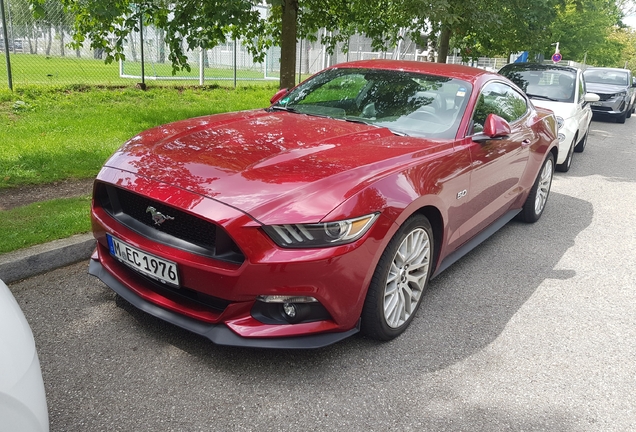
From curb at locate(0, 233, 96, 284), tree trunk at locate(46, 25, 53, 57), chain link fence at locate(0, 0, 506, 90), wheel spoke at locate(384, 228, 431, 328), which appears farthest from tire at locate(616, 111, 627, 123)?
curb at locate(0, 233, 96, 284)

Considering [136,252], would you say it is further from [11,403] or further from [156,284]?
[11,403]

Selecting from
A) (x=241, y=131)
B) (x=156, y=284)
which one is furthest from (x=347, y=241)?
(x=241, y=131)

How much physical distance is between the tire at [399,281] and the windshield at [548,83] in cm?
650

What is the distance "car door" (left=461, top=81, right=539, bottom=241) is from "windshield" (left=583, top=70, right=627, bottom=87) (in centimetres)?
1501

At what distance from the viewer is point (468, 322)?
3.50 metres

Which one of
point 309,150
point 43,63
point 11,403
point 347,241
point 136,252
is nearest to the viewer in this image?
point 11,403

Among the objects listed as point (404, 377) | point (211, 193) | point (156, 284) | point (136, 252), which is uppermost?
point (211, 193)

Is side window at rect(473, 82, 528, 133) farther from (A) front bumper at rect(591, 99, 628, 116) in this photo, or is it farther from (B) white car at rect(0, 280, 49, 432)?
(A) front bumper at rect(591, 99, 628, 116)

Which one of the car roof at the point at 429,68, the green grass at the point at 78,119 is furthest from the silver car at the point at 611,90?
the car roof at the point at 429,68

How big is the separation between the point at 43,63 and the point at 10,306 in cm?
1218

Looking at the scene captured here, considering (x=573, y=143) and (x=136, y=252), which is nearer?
(x=136, y=252)

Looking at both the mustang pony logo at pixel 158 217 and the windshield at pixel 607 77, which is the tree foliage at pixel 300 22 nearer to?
the mustang pony logo at pixel 158 217

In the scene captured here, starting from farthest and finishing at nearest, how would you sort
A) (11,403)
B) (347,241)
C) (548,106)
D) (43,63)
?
(43,63)
(548,106)
(347,241)
(11,403)

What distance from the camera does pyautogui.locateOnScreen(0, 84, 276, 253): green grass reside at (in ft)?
14.0
